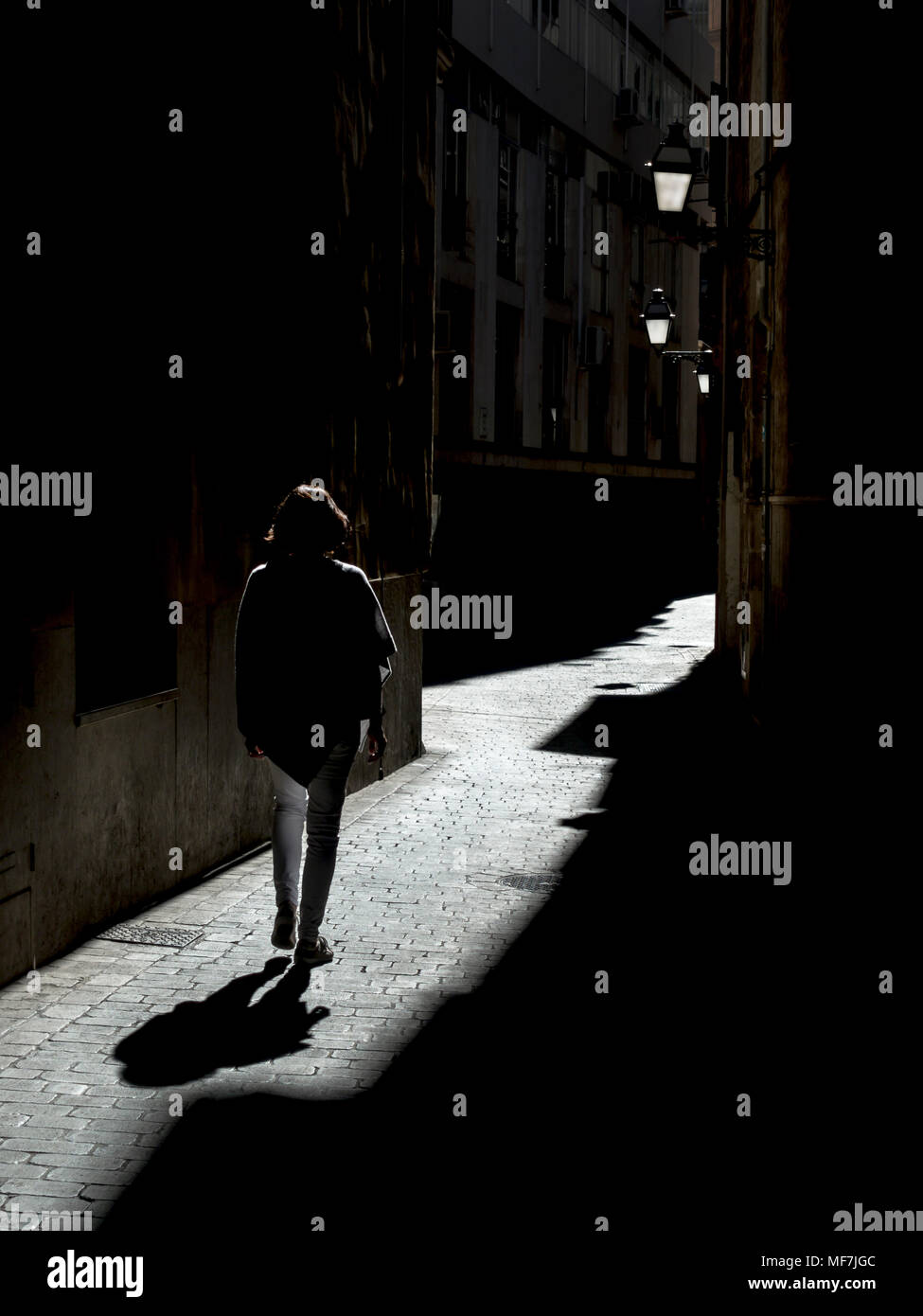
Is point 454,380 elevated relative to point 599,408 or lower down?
lower down

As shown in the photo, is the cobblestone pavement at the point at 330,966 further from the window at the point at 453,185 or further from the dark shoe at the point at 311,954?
the window at the point at 453,185

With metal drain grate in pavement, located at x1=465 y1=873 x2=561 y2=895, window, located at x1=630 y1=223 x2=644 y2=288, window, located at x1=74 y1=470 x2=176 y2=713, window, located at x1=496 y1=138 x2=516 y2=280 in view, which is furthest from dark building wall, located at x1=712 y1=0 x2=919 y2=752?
window, located at x1=630 y1=223 x2=644 y2=288

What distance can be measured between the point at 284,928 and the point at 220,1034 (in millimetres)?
1024

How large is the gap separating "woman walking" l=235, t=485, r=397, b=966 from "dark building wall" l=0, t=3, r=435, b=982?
86 cm

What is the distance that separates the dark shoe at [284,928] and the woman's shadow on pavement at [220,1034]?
0.31 metres

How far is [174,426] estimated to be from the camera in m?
A: 7.48

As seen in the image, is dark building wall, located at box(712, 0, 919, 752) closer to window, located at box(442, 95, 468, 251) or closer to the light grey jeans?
the light grey jeans

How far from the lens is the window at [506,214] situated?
31188 mm

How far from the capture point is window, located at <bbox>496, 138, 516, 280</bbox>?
31.2m

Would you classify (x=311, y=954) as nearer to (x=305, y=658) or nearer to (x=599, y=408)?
(x=305, y=658)

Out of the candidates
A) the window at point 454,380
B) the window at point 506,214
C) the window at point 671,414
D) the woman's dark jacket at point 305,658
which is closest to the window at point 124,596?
the woman's dark jacket at point 305,658

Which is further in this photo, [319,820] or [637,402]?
[637,402]

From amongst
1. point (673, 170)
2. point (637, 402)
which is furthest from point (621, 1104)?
point (637, 402)

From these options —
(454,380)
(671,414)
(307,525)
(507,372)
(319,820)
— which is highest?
(671,414)
